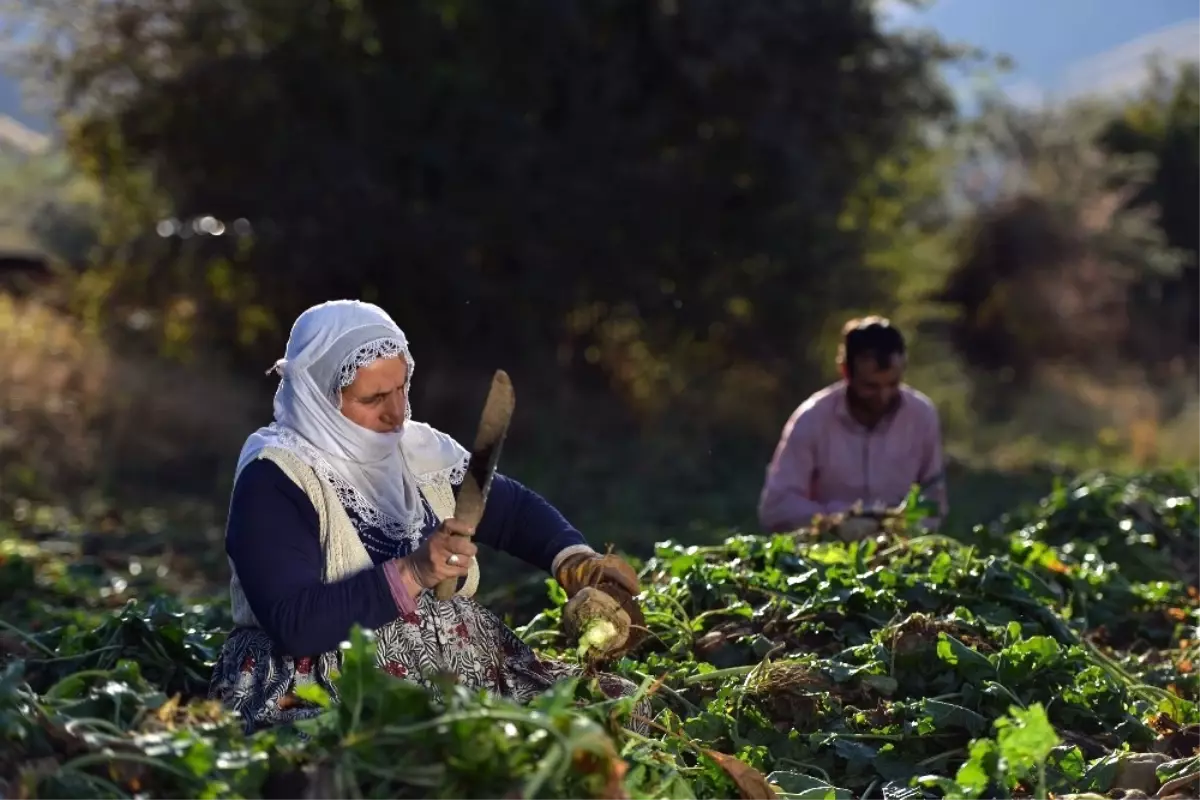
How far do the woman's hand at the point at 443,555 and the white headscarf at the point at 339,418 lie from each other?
1.03 ft

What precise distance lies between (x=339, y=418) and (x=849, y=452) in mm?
3585

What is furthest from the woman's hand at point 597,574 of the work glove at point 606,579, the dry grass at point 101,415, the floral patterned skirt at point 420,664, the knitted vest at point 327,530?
the dry grass at point 101,415

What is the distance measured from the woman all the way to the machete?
0.17 feet

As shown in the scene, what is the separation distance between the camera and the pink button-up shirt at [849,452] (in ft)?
21.8

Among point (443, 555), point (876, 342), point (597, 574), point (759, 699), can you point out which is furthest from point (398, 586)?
point (876, 342)

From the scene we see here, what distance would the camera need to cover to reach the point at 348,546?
3.42m

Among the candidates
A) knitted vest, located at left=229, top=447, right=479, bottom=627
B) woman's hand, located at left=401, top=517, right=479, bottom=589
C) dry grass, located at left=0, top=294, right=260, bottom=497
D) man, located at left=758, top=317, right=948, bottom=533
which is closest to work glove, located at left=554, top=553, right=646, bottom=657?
knitted vest, located at left=229, top=447, right=479, bottom=627

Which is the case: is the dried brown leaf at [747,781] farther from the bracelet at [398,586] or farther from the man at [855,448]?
the man at [855,448]

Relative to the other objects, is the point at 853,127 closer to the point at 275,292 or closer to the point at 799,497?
the point at 275,292

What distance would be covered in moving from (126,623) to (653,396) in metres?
12.3

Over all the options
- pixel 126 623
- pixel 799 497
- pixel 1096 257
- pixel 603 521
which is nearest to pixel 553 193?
pixel 603 521

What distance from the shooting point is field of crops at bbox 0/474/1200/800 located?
2.56m

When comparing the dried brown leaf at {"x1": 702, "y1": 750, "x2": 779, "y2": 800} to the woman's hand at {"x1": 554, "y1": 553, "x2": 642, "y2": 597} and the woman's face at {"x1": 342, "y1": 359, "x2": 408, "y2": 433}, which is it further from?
the woman's face at {"x1": 342, "y1": 359, "x2": 408, "y2": 433}

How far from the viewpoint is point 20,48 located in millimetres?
14898
